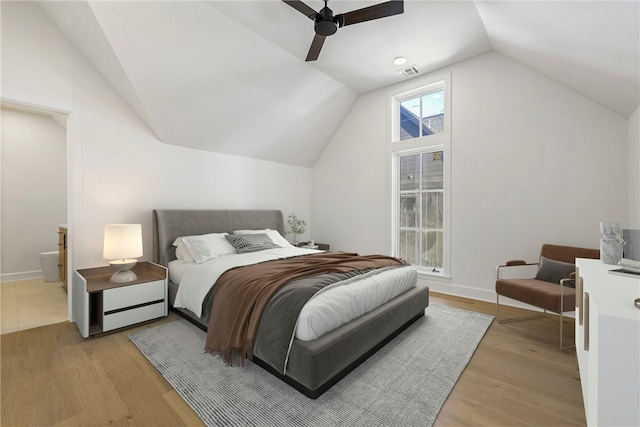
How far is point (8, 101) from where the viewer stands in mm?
2502

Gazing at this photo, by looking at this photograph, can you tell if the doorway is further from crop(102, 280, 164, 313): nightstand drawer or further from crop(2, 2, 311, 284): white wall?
crop(102, 280, 164, 313): nightstand drawer

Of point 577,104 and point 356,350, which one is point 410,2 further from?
point 356,350

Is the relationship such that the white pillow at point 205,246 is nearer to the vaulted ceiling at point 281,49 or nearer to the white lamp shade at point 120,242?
the white lamp shade at point 120,242

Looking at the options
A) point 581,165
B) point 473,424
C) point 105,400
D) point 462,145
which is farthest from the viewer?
point 462,145

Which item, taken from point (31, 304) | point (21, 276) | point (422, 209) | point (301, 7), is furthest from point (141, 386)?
point (21, 276)

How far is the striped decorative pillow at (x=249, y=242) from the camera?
11.8ft

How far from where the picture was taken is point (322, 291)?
6.70ft

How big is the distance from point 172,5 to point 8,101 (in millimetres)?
1756

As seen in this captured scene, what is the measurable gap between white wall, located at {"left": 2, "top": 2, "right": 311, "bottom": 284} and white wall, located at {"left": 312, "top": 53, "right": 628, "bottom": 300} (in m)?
3.18

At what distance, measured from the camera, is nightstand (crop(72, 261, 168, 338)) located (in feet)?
8.44

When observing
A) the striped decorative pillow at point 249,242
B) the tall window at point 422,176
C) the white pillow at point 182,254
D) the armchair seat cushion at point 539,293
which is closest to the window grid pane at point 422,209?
the tall window at point 422,176

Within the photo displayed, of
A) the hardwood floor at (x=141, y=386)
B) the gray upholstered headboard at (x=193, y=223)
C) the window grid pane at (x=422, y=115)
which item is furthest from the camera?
the window grid pane at (x=422, y=115)

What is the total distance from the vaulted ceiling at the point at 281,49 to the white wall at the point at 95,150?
0.17 metres

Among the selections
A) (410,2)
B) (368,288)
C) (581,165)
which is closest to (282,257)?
(368,288)
